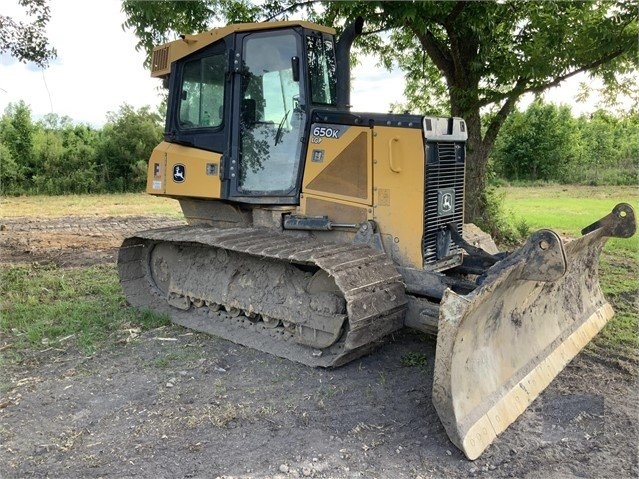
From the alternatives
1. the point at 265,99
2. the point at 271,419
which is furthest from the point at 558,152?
the point at 271,419

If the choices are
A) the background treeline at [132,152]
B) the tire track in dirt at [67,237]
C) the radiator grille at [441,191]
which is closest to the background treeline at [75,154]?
the background treeline at [132,152]

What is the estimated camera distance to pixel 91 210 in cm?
1667

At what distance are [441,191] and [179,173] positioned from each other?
2707 mm

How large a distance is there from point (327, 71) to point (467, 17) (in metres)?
3.51

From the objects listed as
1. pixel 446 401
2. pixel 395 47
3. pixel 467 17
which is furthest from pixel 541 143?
pixel 446 401

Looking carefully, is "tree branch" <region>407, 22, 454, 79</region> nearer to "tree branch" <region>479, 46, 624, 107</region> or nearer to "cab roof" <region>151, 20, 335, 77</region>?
"tree branch" <region>479, 46, 624, 107</region>

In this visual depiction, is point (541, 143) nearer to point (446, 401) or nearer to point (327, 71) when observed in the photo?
point (327, 71)

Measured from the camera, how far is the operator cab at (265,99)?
517 centimetres

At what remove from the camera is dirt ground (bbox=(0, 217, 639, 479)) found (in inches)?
129

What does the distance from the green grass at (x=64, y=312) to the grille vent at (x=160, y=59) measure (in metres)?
2.57

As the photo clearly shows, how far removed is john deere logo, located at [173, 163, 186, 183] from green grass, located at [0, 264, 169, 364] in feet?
4.57

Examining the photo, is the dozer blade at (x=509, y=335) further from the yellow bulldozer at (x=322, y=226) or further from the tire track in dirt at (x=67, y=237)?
the tire track in dirt at (x=67, y=237)

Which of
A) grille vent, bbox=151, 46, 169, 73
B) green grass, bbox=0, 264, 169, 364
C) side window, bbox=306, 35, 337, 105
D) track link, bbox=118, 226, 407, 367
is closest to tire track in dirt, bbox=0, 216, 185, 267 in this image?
green grass, bbox=0, 264, 169, 364

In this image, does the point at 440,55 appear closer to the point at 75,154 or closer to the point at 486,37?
the point at 486,37
